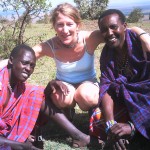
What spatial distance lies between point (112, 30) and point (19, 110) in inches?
43.0

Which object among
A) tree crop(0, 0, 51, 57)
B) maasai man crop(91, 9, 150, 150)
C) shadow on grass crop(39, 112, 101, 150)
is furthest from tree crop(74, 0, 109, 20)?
maasai man crop(91, 9, 150, 150)

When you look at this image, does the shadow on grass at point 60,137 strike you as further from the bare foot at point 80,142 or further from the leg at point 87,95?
the leg at point 87,95

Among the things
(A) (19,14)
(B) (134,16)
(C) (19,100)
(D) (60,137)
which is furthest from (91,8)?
(C) (19,100)

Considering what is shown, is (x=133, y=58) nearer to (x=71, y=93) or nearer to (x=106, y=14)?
(x=106, y=14)

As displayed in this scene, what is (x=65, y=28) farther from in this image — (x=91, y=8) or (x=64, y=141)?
(x=91, y=8)

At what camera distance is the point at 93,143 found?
3.27 m

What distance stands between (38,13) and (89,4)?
40.2ft

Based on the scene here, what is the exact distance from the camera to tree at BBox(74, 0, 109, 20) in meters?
17.8

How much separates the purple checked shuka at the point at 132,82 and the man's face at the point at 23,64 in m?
0.73

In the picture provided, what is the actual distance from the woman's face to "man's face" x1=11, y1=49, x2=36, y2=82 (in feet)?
1.74

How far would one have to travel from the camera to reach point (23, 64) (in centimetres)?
292

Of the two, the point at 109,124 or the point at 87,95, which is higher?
the point at 87,95

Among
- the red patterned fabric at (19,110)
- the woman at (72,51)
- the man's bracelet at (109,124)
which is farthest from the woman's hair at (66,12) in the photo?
the man's bracelet at (109,124)

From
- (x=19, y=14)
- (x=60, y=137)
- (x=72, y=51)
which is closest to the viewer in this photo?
(x=60, y=137)
